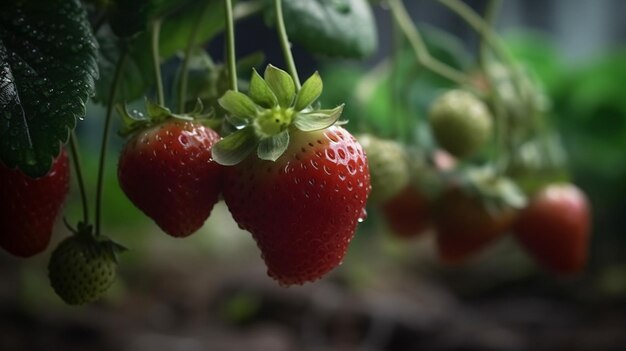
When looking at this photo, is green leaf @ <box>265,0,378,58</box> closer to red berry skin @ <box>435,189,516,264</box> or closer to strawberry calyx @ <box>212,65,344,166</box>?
strawberry calyx @ <box>212,65,344,166</box>

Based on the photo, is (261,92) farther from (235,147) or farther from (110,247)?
(110,247)

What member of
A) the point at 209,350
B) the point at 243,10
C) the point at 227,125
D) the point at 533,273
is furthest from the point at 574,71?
the point at 227,125

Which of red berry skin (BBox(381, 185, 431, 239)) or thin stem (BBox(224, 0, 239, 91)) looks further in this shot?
red berry skin (BBox(381, 185, 431, 239))

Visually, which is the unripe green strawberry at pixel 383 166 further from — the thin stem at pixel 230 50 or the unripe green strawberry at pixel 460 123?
the thin stem at pixel 230 50

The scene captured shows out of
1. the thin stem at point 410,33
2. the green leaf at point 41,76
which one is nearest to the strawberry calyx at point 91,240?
the green leaf at point 41,76

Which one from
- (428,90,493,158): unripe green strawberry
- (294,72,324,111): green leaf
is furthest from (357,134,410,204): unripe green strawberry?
(294,72,324,111): green leaf

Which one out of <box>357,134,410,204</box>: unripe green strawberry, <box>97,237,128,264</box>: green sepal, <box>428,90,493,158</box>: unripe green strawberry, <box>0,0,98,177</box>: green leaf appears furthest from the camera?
<box>428,90,493,158</box>: unripe green strawberry

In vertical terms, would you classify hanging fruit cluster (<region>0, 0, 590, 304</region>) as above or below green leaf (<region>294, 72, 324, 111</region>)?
below

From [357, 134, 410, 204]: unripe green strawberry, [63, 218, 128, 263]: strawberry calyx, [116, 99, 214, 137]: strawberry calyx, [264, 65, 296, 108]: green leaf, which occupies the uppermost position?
[357, 134, 410, 204]: unripe green strawberry
